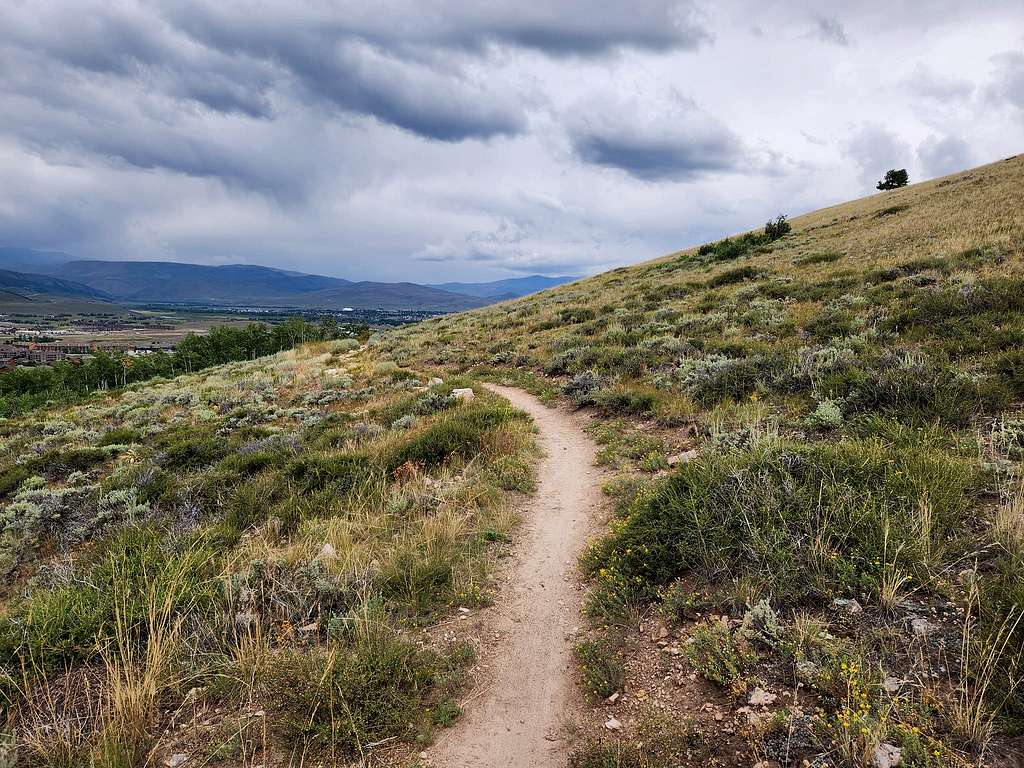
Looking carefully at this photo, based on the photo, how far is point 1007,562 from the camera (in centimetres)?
349

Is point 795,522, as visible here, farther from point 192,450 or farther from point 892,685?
point 192,450

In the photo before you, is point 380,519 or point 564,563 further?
point 380,519

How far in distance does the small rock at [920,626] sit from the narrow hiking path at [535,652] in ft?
8.05

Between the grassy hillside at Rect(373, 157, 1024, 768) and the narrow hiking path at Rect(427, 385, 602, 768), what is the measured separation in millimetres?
282

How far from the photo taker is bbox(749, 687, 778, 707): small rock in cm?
313

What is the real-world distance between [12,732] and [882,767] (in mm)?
5573

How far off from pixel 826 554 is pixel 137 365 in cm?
8655

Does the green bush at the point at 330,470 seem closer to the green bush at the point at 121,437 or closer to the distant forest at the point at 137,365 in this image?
the green bush at the point at 121,437

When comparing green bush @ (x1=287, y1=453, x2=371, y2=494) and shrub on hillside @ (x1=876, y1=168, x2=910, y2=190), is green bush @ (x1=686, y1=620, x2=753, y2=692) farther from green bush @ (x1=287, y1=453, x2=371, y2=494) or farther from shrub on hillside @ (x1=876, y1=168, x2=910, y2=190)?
shrub on hillside @ (x1=876, y1=168, x2=910, y2=190)

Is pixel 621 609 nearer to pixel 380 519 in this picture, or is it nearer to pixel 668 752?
pixel 668 752

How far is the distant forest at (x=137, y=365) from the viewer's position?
191 feet

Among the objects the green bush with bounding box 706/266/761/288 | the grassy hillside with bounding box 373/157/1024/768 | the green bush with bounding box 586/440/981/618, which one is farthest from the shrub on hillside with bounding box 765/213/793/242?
the green bush with bounding box 586/440/981/618

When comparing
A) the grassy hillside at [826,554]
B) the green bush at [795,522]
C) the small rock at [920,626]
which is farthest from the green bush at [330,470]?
the small rock at [920,626]

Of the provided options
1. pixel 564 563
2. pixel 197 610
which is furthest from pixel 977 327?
pixel 197 610
